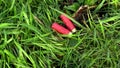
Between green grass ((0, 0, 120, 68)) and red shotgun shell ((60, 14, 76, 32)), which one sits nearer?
green grass ((0, 0, 120, 68))

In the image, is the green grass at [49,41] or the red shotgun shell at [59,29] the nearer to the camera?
the green grass at [49,41]

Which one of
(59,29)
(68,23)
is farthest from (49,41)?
(68,23)

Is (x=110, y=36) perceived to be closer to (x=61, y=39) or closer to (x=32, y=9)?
Result: (x=61, y=39)

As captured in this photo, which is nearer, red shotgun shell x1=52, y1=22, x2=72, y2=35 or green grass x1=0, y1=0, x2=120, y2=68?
green grass x1=0, y1=0, x2=120, y2=68

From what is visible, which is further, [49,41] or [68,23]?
[68,23]

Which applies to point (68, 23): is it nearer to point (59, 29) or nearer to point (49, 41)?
point (59, 29)

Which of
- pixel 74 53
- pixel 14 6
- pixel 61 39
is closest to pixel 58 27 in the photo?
pixel 61 39

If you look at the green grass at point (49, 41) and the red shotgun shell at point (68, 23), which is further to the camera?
the red shotgun shell at point (68, 23)

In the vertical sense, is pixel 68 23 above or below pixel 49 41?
above
